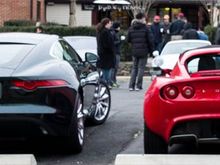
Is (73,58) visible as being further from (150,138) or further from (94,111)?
(150,138)

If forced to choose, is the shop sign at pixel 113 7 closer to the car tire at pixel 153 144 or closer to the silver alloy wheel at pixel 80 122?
the silver alloy wheel at pixel 80 122

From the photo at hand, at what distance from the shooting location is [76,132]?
25.3 feet

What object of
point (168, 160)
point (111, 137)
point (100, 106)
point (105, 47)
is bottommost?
point (111, 137)

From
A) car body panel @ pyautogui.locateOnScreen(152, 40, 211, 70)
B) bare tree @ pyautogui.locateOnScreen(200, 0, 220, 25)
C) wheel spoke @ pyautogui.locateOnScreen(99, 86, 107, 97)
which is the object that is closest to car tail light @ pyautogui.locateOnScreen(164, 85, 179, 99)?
wheel spoke @ pyautogui.locateOnScreen(99, 86, 107, 97)

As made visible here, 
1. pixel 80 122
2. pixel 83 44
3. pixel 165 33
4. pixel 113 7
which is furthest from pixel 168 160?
pixel 113 7

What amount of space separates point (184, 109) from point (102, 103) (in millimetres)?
3771

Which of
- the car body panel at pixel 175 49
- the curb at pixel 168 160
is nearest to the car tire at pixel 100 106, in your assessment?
the curb at pixel 168 160

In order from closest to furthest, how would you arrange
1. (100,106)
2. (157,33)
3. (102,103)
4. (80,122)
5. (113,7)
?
(80,122)
(100,106)
(102,103)
(157,33)
(113,7)

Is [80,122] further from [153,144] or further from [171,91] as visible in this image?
[171,91]

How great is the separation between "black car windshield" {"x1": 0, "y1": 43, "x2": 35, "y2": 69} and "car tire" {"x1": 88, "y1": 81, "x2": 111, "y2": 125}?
1943 millimetres

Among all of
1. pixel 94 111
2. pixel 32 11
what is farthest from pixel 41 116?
pixel 32 11

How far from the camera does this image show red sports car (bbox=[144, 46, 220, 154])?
22.2ft

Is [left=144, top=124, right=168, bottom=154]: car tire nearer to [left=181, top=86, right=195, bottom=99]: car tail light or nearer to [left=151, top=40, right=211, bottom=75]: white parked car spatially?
[left=181, top=86, right=195, bottom=99]: car tail light

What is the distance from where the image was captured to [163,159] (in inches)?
246
